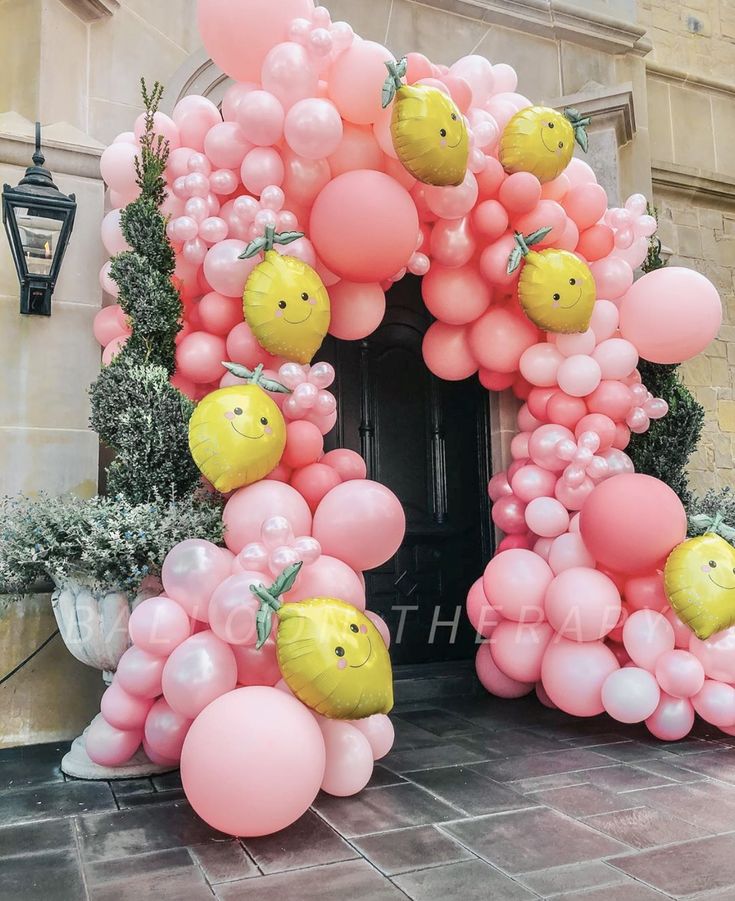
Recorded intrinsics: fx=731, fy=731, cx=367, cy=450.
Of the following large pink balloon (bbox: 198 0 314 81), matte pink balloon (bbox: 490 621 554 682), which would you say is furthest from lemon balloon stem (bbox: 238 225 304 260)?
matte pink balloon (bbox: 490 621 554 682)

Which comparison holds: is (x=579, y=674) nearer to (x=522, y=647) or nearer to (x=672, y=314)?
(x=522, y=647)

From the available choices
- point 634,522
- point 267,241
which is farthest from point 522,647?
point 267,241

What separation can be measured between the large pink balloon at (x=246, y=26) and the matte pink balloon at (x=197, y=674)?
264 centimetres

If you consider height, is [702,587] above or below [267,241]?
below

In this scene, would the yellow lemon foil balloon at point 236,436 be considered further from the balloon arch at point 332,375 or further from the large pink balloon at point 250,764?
the large pink balloon at point 250,764

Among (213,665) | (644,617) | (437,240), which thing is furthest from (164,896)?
(437,240)

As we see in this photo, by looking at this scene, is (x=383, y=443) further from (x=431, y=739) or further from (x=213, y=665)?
(x=213, y=665)

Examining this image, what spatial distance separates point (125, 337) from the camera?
3650 mm

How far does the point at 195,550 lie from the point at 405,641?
2.53 m

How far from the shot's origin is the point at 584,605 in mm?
3496

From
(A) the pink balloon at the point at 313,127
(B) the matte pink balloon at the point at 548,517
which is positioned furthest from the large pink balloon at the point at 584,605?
(A) the pink balloon at the point at 313,127

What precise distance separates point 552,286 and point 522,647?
6.18ft

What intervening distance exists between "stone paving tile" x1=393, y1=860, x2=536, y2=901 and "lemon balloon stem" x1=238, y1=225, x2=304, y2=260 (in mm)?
2500

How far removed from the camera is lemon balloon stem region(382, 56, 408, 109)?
321 cm
